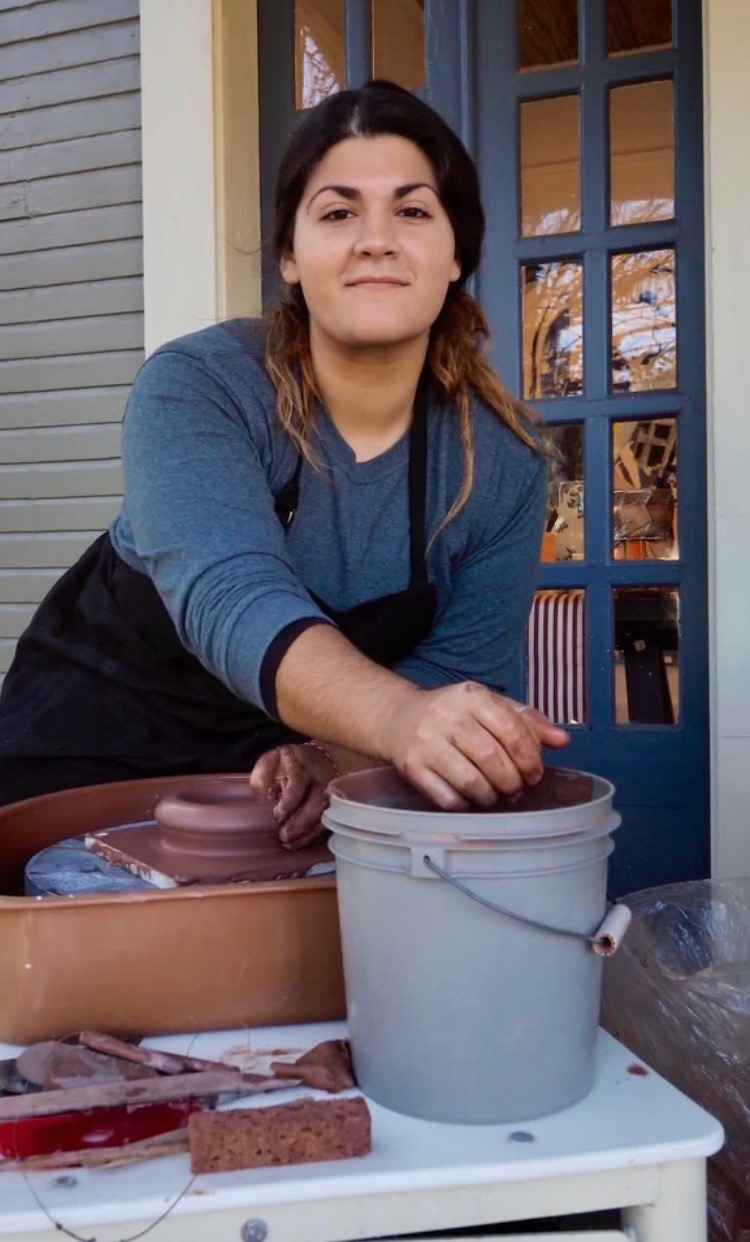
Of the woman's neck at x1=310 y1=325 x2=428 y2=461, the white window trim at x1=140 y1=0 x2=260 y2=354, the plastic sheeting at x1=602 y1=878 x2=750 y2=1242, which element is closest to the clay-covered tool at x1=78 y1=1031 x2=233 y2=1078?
the plastic sheeting at x1=602 y1=878 x2=750 y2=1242

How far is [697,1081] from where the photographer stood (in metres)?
1.35

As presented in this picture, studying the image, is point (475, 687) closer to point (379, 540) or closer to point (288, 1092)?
point (288, 1092)

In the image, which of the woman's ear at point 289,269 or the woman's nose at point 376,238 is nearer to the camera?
the woman's nose at point 376,238

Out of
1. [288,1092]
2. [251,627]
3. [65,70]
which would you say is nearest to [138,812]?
[251,627]

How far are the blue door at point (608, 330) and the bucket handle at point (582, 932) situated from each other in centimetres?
212

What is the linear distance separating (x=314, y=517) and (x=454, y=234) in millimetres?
435

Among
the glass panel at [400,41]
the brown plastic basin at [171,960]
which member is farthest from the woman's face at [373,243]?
the glass panel at [400,41]

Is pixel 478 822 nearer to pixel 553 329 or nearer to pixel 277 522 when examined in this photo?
pixel 277 522

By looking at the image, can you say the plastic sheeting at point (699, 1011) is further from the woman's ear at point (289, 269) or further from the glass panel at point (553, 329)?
the glass panel at point (553, 329)

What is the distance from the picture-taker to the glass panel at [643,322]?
2.95 m

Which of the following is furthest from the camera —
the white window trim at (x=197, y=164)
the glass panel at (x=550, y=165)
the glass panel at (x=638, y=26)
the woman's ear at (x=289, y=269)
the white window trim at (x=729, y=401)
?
the white window trim at (x=197, y=164)

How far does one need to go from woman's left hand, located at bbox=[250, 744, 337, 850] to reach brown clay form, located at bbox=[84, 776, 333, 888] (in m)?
0.01

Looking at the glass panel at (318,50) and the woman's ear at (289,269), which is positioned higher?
the glass panel at (318,50)

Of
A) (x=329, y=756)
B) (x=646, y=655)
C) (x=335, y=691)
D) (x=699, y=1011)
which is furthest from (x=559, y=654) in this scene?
(x=335, y=691)
